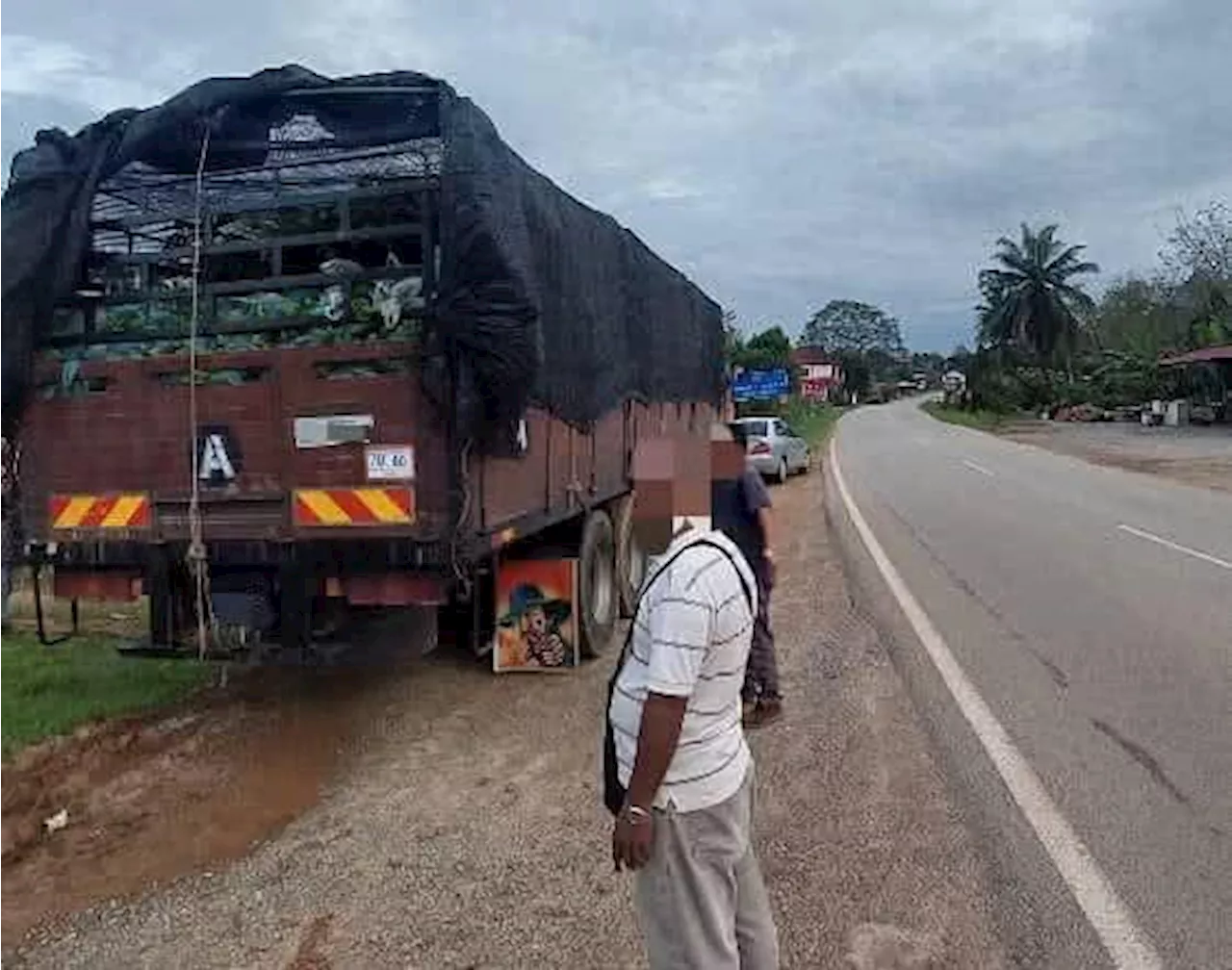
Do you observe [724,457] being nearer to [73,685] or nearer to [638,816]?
[638,816]

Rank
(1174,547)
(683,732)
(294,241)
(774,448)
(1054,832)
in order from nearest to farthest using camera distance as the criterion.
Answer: (683,732) → (1054,832) → (294,241) → (1174,547) → (774,448)

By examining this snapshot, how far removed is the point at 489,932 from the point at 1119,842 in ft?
8.13

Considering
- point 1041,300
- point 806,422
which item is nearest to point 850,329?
point 1041,300

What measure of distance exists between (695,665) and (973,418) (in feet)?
261

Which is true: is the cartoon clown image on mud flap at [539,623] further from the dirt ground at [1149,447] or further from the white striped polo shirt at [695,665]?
the dirt ground at [1149,447]

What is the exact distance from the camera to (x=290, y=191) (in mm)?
6758

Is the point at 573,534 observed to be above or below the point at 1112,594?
above

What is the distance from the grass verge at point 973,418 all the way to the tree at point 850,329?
6704 cm

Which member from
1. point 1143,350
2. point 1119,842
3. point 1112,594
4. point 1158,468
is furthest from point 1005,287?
point 1119,842

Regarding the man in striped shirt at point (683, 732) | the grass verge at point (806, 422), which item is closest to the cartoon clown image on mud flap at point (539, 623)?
the man in striped shirt at point (683, 732)

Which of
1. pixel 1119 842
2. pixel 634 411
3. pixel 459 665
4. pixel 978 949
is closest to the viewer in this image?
pixel 978 949

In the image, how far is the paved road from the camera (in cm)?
439

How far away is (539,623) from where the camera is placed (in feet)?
26.8

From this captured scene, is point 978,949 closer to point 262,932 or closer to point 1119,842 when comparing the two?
point 1119,842
